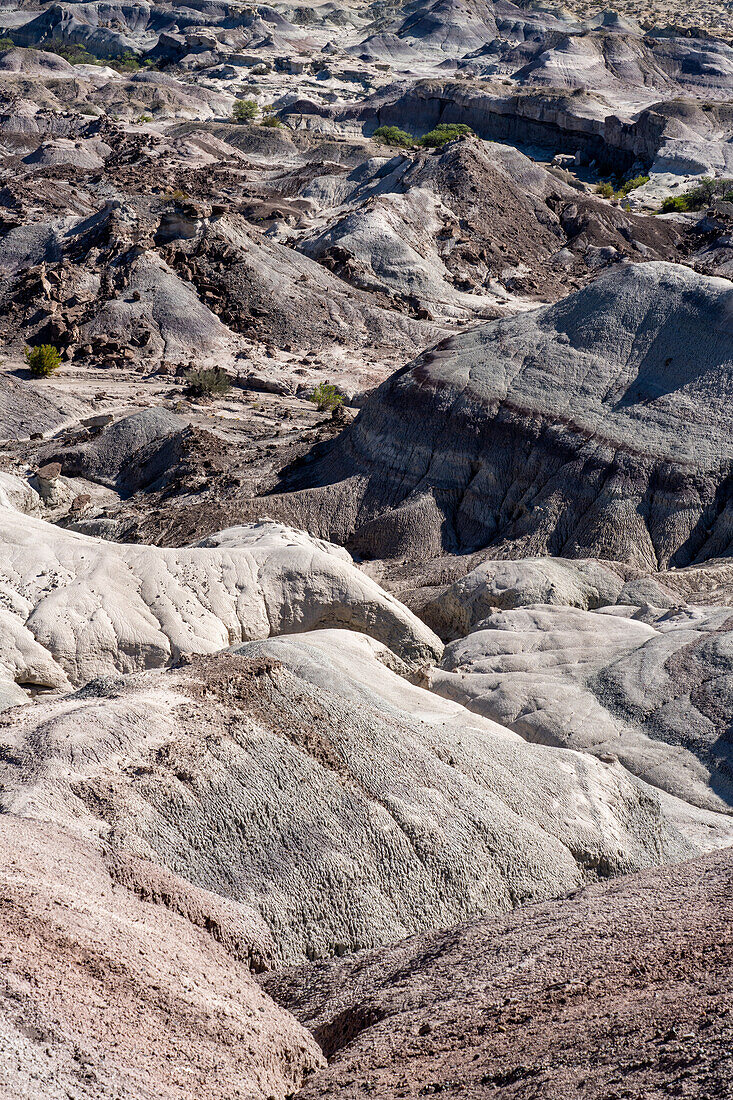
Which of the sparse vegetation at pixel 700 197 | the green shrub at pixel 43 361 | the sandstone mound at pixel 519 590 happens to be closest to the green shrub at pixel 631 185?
the sparse vegetation at pixel 700 197

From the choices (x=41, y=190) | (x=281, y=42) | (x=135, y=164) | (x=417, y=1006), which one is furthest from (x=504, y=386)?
(x=281, y=42)

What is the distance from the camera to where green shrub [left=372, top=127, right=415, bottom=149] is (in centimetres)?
6512

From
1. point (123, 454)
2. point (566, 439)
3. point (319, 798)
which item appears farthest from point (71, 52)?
point (319, 798)

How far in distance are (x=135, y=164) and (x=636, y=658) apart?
50052 mm

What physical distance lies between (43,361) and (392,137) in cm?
4484

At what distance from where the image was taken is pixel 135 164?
174 ft

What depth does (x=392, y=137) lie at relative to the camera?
216 feet

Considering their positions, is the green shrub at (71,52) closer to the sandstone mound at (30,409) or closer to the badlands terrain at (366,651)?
the badlands terrain at (366,651)

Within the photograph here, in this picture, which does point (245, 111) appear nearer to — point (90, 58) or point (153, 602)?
point (90, 58)

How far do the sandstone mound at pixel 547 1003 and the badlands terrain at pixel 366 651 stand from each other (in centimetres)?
3

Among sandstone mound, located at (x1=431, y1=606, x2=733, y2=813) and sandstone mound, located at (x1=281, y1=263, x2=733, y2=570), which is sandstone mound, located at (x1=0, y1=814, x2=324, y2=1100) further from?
sandstone mound, located at (x1=281, y1=263, x2=733, y2=570)

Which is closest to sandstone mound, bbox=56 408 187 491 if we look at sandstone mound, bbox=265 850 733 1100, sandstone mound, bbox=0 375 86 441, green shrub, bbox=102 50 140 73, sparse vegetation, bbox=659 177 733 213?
sandstone mound, bbox=0 375 86 441

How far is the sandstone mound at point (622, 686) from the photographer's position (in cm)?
1070

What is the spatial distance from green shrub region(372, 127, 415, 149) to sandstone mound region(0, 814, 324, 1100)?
6492 cm
